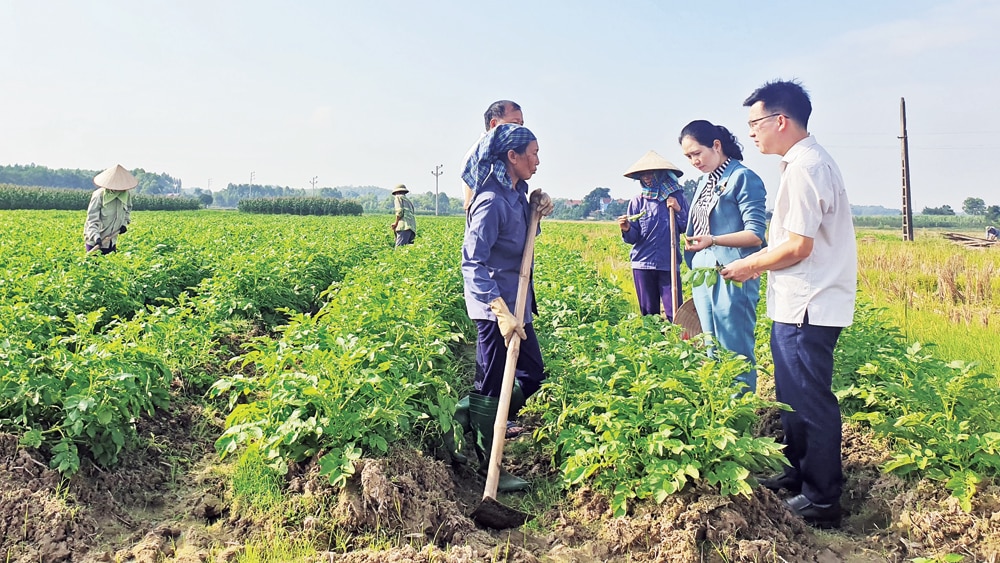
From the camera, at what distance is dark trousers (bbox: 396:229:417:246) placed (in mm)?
13016

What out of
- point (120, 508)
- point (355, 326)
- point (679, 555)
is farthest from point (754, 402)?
point (120, 508)

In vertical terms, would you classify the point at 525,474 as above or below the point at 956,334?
below

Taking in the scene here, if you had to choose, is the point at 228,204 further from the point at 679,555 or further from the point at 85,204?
the point at 679,555

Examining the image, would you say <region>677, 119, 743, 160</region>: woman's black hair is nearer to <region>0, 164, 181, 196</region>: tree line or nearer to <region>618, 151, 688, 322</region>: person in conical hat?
<region>618, 151, 688, 322</region>: person in conical hat

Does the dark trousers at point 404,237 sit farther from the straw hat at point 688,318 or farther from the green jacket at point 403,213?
the straw hat at point 688,318

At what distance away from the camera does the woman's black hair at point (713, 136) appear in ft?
14.0

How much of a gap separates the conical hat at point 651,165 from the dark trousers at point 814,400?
113 inches

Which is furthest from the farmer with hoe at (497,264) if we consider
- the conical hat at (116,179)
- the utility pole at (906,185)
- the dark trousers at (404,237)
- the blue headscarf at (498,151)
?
the utility pole at (906,185)

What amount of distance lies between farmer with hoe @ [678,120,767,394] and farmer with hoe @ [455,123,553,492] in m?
1.18

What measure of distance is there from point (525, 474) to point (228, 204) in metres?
156

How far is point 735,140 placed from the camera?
4.31 meters

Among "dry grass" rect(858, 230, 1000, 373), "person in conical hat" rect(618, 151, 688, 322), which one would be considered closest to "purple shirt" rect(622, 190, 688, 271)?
"person in conical hat" rect(618, 151, 688, 322)

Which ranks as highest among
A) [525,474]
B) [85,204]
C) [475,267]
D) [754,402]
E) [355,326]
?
[85,204]

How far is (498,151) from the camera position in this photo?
3.53 m
